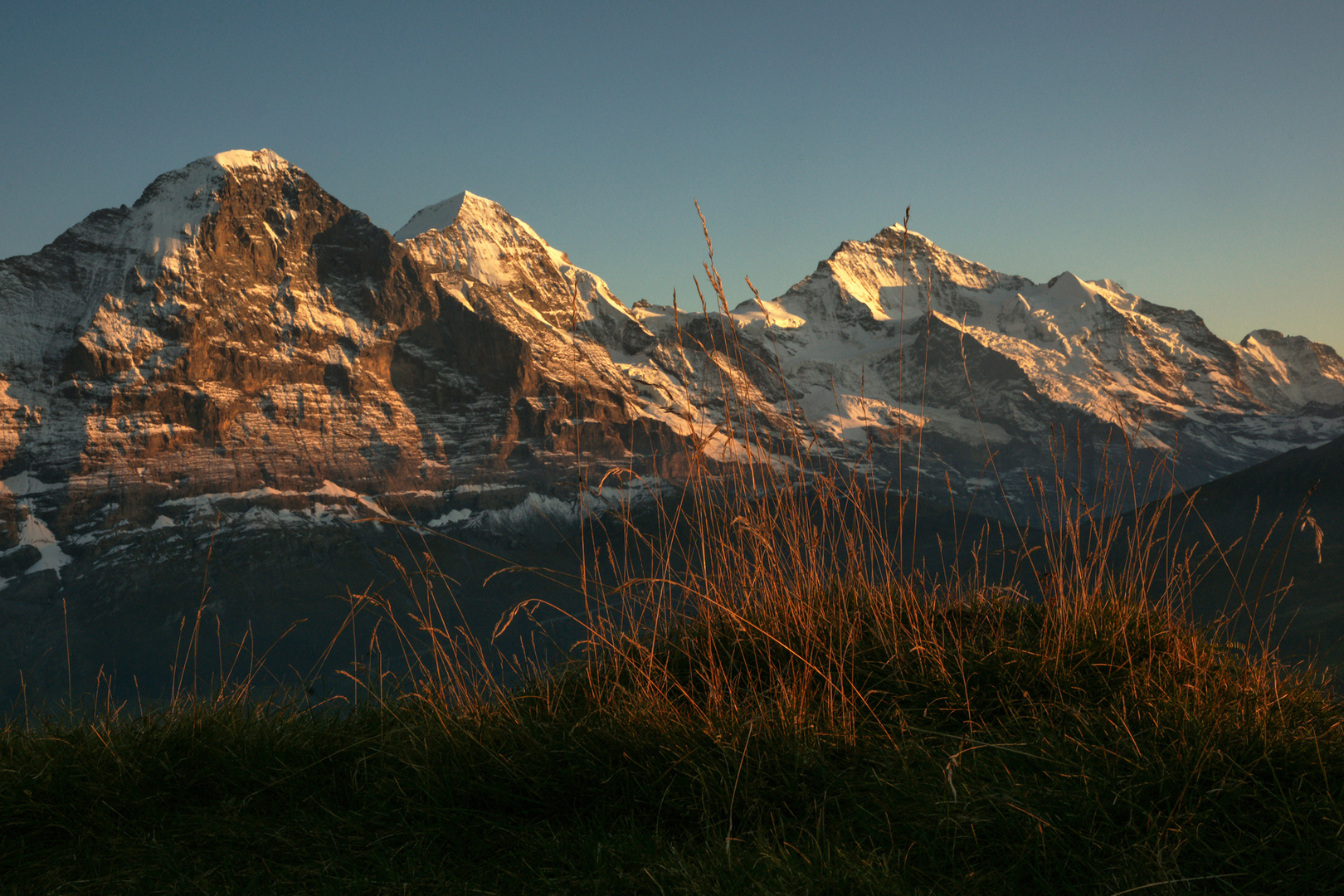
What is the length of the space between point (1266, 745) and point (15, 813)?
3.67 meters

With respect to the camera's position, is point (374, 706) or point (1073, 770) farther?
point (374, 706)

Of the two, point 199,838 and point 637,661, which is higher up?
point 637,661

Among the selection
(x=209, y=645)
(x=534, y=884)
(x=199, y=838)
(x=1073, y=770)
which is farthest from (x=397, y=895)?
(x=209, y=645)

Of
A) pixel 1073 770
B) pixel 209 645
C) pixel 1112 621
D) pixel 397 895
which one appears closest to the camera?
pixel 397 895

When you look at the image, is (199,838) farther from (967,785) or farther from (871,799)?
(967,785)

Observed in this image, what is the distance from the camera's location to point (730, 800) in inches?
90.2

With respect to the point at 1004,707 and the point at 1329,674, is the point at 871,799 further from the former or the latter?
the point at 1329,674

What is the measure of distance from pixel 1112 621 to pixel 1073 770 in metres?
0.99

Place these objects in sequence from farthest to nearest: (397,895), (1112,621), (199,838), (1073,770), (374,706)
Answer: (374,706)
(1112,621)
(199,838)
(1073,770)
(397,895)

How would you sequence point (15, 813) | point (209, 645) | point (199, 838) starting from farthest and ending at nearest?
point (209, 645), point (15, 813), point (199, 838)

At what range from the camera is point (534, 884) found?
206 centimetres

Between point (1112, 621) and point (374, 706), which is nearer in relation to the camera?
point (1112, 621)

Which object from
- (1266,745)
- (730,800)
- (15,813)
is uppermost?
(1266,745)

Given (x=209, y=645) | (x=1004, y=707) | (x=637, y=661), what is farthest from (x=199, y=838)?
(x=209, y=645)
